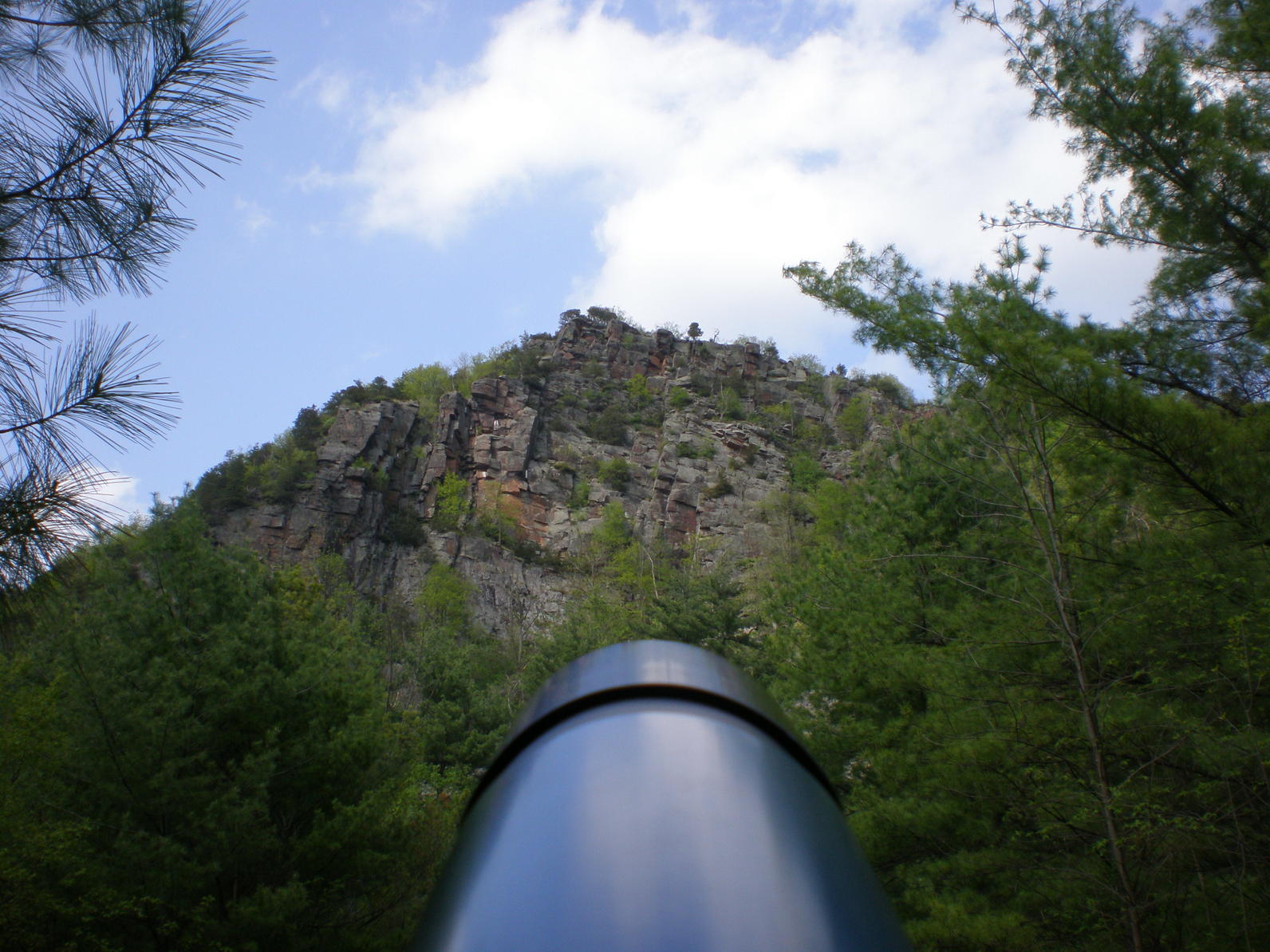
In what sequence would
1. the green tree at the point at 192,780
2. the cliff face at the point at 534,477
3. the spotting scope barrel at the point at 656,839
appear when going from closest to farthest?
the spotting scope barrel at the point at 656,839 < the green tree at the point at 192,780 < the cliff face at the point at 534,477

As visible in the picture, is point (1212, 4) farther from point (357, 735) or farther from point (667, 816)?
point (357, 735)

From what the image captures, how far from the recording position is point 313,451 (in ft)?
189

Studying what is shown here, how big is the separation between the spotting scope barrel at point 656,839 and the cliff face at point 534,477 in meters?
39.4

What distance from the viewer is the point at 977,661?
287 inches

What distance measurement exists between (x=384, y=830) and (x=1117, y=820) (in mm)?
8419

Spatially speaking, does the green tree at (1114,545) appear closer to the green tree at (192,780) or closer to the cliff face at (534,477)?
the green tree at (192,780)

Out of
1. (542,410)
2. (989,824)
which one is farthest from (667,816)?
(542,410)

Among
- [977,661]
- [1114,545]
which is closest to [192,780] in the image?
[977,661]

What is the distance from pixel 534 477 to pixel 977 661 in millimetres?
51944

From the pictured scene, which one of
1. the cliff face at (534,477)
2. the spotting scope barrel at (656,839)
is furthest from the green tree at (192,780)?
the cliff face at (534,477)

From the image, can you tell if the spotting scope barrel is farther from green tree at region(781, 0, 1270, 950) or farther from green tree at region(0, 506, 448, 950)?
green tree at region(0, 506, 448, 950)

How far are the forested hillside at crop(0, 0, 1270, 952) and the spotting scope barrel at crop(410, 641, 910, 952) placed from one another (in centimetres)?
273

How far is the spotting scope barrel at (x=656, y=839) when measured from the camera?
97 cm

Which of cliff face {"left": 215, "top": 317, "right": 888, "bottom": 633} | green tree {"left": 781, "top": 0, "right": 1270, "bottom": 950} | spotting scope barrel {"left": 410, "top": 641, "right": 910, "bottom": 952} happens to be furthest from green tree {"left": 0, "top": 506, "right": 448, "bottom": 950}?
cliff face {"left": 215, "top": 317, "right": 888, "bottom": 633}
